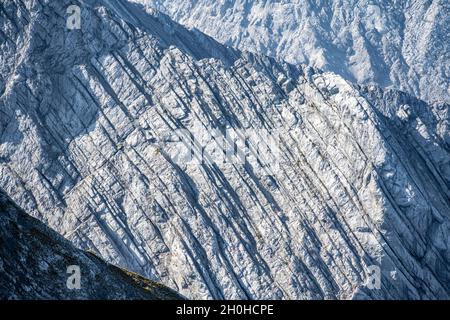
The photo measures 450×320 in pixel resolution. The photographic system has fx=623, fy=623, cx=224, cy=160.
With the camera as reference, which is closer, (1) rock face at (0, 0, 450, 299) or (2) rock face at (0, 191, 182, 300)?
(2) rock face at (0, 191, 182, 300)

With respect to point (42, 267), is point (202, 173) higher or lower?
higher

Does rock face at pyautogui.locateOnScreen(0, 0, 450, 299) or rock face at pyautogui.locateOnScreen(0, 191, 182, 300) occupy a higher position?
rock face at pyautogui.locateOnScreen(0, 0, 450, 299)

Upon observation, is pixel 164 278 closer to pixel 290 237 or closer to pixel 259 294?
pixel 259 294

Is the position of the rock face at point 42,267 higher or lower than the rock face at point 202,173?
lower

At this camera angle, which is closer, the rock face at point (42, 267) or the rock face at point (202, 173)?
the rock face at point (42, 267)
